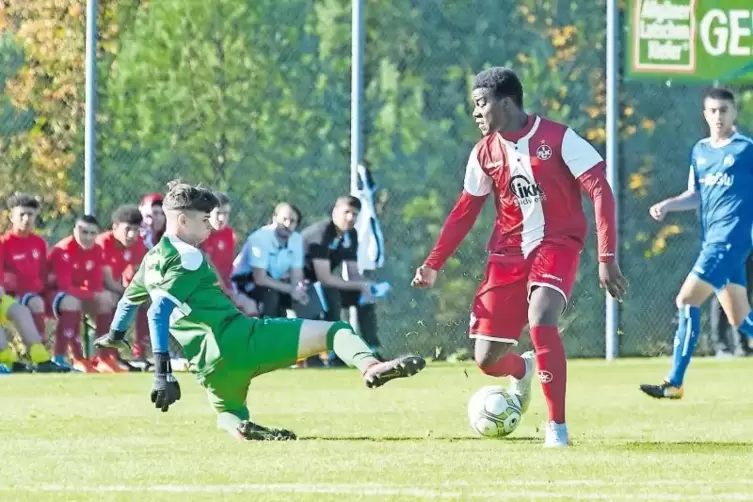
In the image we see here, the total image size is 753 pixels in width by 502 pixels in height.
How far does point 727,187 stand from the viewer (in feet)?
42.1

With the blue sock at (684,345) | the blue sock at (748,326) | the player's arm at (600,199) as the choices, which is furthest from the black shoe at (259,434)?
the blue sock at (748,326)

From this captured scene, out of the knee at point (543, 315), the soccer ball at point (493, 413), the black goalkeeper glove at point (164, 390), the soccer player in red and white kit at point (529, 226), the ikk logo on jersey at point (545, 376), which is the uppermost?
the soccer player in red and white kit at point (529, 226)

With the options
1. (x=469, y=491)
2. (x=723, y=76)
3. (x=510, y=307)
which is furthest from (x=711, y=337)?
(x=469, y=491)

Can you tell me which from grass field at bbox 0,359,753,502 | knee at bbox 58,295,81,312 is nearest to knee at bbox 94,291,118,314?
knee at bbox 58,295,81,312

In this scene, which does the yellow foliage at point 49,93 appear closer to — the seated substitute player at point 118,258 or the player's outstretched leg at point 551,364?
the seated substitute player at point 118,258

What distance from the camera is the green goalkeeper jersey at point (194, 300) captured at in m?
9.47

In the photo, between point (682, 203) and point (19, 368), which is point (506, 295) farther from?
point (19, 368)

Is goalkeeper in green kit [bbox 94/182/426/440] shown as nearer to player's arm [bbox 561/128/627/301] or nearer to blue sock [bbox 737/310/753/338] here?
player's arm [bbox 561/128/627/301]

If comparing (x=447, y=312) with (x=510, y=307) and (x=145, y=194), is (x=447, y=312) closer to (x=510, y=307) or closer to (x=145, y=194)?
(x=145, y=194)

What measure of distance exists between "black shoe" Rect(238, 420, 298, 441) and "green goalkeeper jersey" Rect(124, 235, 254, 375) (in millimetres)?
342

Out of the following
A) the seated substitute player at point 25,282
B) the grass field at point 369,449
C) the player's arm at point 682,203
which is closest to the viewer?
the grass field at point 369,449

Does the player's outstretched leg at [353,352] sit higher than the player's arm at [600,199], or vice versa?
the player's arm at [600,199]

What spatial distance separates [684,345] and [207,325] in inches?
161

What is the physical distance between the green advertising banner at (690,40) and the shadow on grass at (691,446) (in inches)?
424
